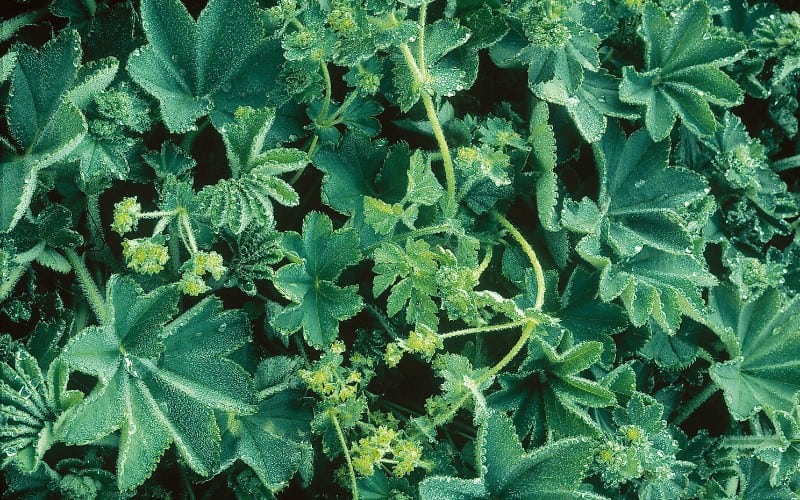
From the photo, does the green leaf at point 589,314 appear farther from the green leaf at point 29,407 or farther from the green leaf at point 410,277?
the green leaf at point 29,407

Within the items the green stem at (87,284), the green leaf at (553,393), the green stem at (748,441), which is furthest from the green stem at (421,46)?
the green stem at (748,441)

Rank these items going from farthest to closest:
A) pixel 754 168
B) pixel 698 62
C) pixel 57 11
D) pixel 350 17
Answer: pixel 754 168 < pixel 698 62 < pixel 57 11 < pixel 350 17

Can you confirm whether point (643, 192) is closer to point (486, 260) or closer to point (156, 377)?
point (486, 260)

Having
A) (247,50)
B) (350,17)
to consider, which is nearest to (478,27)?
(350,17)

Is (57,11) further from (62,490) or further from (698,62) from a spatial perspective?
(698,62)

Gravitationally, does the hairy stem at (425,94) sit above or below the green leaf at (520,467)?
above

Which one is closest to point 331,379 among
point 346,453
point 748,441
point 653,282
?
point 346,453

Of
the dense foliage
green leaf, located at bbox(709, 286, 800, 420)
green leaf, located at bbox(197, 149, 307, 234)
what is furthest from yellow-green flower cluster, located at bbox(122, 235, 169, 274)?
green leaf, located at bbox(709, 286, 800, 420)
